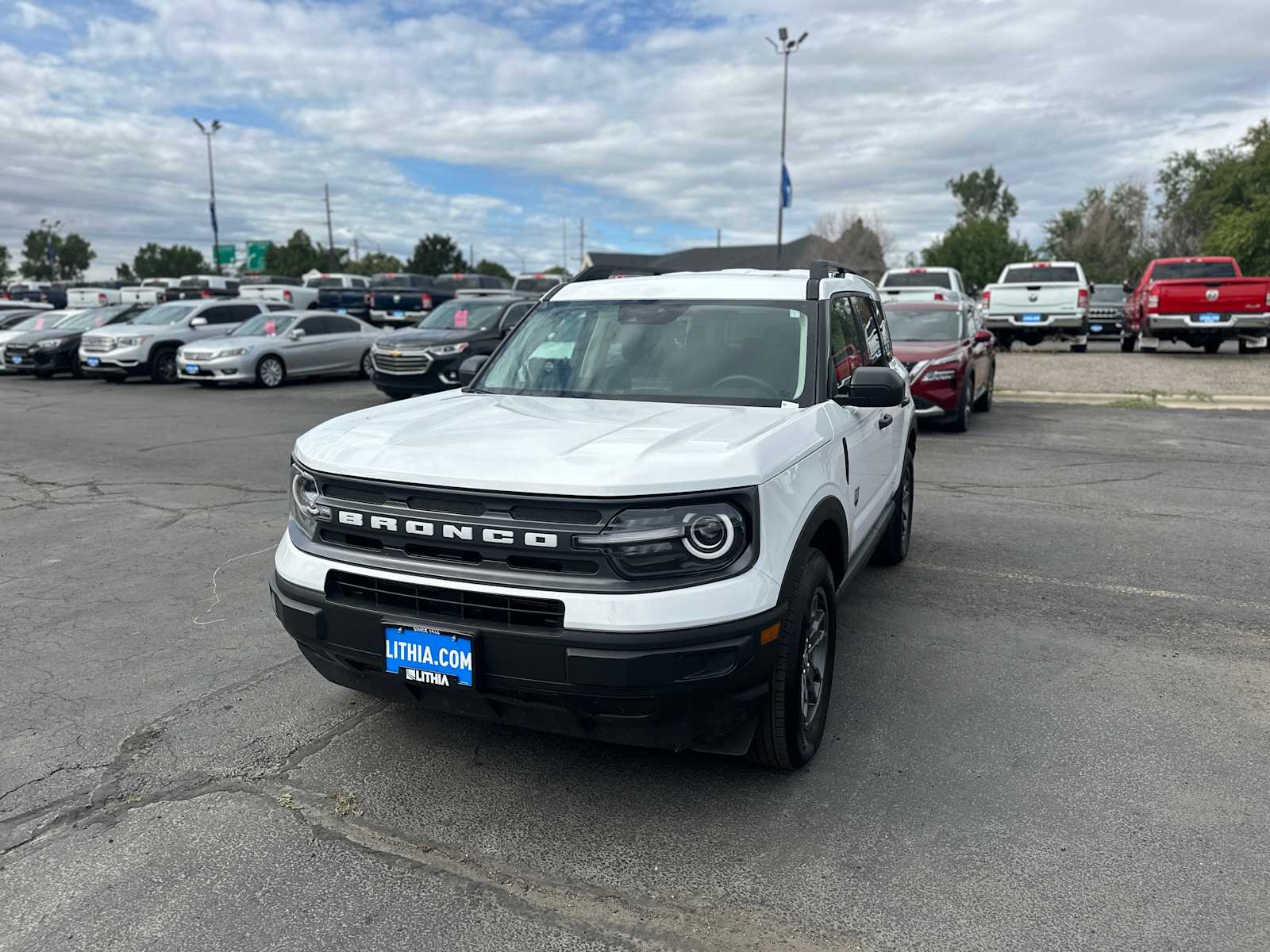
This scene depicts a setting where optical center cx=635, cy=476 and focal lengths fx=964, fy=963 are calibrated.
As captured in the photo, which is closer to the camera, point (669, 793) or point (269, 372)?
point (669, 793)

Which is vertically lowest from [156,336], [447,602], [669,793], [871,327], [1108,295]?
[669,793]

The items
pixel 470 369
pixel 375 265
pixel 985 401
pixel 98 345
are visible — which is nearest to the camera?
pixel 470 369

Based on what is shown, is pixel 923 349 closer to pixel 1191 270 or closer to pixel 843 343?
pixel 843 343

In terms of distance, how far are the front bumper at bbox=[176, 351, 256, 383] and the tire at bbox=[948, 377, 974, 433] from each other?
13114 millimetres

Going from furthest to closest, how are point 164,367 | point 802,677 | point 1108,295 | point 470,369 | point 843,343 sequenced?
point 1108,295 < point 164,367 < point 470,369 < point 843,343 < point 802,677

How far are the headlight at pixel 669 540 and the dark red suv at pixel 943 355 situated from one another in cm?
894

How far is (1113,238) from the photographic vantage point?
73188 millimetres

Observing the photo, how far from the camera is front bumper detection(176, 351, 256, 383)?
60.6 feet

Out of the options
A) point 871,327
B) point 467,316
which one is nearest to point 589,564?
point 871,327

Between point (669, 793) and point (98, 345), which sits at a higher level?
point (98, 345)

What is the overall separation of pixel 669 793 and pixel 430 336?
1372 cm

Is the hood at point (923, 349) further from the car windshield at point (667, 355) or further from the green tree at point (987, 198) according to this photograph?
the green tree at point (987, 198)

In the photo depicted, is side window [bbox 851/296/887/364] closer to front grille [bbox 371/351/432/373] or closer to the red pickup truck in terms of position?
front grille [bbox 371/351/432/373]

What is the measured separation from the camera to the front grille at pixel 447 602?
9.98 feet
